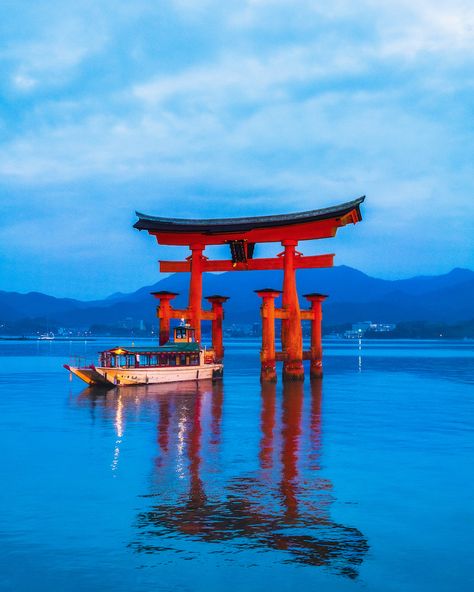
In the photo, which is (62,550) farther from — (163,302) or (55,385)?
(55,385)

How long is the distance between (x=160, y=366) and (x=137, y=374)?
243cm

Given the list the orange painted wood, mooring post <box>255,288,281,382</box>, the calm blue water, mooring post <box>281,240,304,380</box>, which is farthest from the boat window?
the calm blue water

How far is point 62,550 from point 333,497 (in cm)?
591

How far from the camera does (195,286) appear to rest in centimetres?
4312

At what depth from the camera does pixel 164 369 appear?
41219 millimetres

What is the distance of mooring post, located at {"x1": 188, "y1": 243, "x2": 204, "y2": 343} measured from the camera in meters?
43.1

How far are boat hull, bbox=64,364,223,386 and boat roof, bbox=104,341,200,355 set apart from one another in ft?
3.40

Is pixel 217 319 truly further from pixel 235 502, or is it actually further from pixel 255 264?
pixel 235 502

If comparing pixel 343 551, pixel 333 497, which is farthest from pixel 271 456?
pixel 343 551

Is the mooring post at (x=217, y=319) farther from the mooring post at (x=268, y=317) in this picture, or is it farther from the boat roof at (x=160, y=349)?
the mooring post at (x=268, y=317)

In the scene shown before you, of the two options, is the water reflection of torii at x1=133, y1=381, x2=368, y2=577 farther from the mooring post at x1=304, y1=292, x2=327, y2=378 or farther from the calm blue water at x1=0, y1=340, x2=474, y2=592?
the mooring post at x1=304, y1=292, x2=327, y2=378

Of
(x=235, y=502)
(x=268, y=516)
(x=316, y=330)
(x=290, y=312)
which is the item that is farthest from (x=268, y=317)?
(x=268, y=516)

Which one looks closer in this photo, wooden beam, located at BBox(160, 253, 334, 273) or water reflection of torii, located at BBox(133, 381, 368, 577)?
water reflection of torii, located at BBox(133, 381, 368, 577)

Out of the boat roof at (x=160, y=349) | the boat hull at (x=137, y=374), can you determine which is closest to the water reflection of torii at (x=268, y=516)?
the boat roof at (x=160, y=349)
